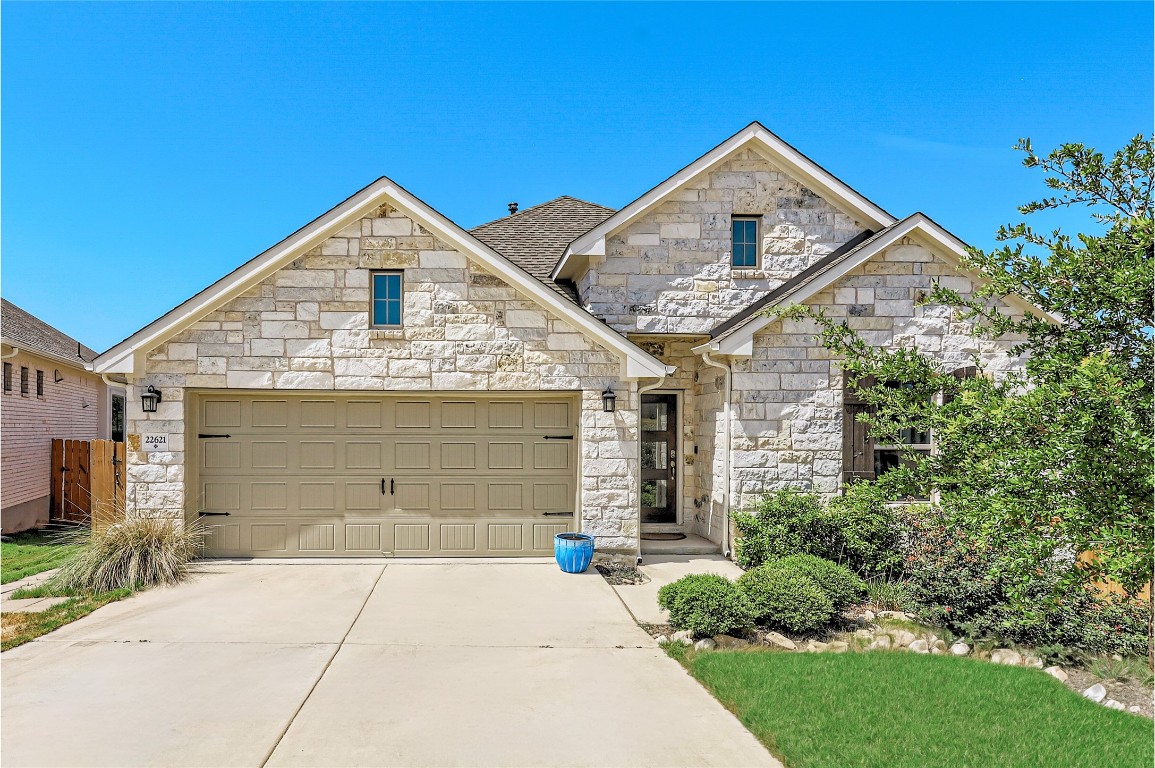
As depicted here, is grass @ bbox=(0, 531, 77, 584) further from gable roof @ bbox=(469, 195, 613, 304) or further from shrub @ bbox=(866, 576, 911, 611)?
shrub @ bbox=(866, 576, 911, 611)

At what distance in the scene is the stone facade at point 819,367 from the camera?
1025cm

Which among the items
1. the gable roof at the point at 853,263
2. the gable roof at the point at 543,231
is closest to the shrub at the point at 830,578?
the gable roof at the point at 853,263

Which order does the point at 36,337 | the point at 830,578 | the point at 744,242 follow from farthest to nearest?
the point at 36,337
the point at 744,242
the point at 830,578

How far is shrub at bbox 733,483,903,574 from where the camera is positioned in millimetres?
8875

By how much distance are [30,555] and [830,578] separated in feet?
38.6

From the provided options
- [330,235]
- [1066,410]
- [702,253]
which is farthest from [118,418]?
[1066,410]

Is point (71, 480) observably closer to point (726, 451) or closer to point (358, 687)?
point (358, 687)

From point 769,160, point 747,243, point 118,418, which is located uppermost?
point 769,160

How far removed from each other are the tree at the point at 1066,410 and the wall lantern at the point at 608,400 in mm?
5272

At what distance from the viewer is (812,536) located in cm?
912

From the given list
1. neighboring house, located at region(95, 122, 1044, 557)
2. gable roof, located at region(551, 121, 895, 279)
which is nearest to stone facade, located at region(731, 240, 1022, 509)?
neighboring house, located at region(95, 122, 1044, 557)

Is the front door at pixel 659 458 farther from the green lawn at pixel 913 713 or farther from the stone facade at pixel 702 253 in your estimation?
the green lawn at pixel 913 713

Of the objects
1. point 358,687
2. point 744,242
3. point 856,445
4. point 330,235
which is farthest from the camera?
point 744,242

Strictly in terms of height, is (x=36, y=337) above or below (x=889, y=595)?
above
